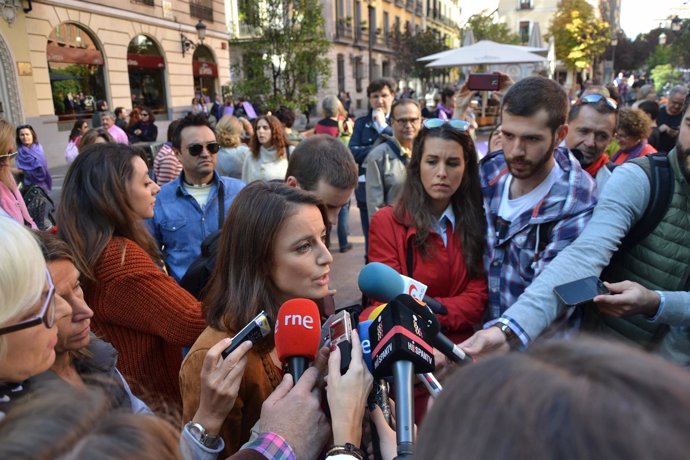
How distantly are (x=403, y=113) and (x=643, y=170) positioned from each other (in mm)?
2894

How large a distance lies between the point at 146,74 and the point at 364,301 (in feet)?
60.2

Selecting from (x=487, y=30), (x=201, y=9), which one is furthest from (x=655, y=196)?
(x=487, y=30)

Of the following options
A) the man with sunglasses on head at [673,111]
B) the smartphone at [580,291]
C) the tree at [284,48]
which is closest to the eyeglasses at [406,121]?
the smartphone at [580,291]

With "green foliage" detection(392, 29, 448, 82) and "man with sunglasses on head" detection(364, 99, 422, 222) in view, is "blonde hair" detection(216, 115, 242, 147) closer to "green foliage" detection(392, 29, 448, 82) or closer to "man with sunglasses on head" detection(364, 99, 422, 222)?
"man with sunglasses on head" detection(364, 99, 422, 222)

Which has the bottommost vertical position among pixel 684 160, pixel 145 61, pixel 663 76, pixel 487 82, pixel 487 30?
pixel 684 160

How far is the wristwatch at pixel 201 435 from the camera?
137 centimetres

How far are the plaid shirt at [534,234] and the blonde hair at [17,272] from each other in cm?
173

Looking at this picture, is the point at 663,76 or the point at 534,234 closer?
the point at 534,234

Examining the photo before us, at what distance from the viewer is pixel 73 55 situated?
1491cm

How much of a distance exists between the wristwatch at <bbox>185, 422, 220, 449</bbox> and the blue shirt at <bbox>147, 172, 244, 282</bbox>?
1.98m

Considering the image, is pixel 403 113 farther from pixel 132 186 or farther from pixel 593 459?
pixel 593 459

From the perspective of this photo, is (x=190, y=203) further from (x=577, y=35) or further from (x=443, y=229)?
(x=577, y=35)

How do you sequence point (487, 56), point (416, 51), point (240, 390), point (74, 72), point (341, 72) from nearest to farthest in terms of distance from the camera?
point (240, 390) < point (487, 56) < point (74, 72) < point (341, 72) < point (416, 51)

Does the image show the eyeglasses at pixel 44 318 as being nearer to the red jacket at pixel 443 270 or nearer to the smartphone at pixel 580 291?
the red jacket at pixel 443 270
